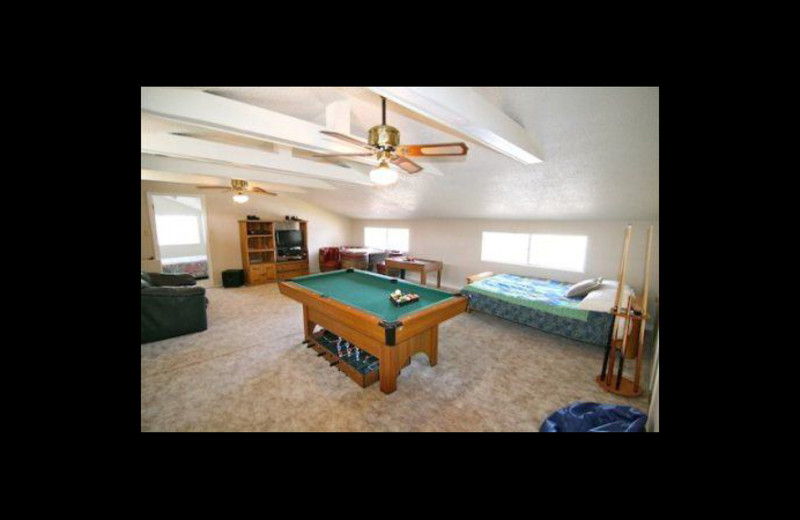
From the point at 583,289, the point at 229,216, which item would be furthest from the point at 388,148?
the point at 229,216

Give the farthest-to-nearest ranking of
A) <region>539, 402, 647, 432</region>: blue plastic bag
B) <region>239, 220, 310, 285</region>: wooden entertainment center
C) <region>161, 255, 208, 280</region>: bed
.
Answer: <region>239, 220, 310, 285</region>: wooden entertainment center, <region>161, 255, 208, 280</region>: bed, <region>539, 402, 647, 432</region>: blue plastic bag

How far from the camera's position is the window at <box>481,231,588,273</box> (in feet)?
14.2

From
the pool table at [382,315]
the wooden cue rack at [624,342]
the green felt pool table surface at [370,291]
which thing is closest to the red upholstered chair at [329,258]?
the green felt pool table surface at [370,291]

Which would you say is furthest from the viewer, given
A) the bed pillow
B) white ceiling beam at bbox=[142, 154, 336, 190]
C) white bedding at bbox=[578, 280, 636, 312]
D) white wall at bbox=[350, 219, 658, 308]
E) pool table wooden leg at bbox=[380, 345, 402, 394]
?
white wall at bbox=[350, 219, 658, 308]

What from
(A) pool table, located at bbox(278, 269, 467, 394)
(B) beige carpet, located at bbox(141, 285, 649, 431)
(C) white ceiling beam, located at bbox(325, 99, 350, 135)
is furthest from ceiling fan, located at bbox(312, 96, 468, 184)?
(B) beige carpet, located at bbox(141, 285, 649, 431)

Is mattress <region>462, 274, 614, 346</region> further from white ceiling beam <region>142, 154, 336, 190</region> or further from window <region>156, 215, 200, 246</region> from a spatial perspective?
window <region>156, 215, 200, 246</region>

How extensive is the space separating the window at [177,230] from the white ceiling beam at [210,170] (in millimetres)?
4953

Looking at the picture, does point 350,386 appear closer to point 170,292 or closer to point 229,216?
point 170,292

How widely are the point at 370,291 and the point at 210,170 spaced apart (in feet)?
10.9

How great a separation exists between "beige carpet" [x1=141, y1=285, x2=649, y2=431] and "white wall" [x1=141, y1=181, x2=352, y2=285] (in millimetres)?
3220

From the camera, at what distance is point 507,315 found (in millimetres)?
3680

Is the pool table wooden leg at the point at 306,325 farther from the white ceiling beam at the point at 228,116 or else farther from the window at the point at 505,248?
the window at the point at 505,248

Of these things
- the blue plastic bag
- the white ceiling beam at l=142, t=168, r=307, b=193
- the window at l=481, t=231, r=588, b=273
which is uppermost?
the white ceiling beam at l=142, t=168, r=307, b=193
